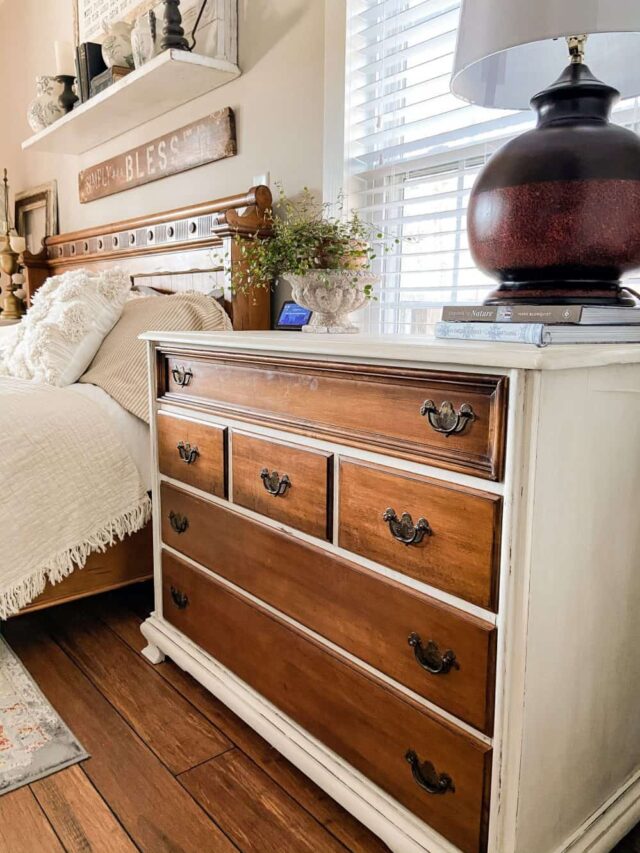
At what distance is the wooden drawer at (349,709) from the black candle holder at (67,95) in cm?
261

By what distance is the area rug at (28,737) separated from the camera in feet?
4.47

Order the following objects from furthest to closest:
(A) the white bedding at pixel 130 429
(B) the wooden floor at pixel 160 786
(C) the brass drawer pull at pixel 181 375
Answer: (A) the white bedding at pixel 130 429 → (C) the brass drawer pull at pixel 181 375 → (B) the wooden floor at pixel 160 786

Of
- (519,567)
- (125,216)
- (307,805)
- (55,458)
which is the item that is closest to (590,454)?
(519,567)

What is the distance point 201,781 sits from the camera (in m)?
1.33

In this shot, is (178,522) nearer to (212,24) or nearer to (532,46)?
(532,46)

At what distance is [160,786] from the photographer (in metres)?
1.32

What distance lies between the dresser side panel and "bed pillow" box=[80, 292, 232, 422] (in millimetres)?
1302

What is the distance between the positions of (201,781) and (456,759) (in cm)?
60

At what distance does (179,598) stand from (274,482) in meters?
0.57

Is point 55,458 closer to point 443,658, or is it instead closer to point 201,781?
point 201,781

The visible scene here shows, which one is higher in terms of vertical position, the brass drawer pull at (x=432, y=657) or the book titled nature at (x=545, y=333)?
the book titled nature at (x=545, y=333)

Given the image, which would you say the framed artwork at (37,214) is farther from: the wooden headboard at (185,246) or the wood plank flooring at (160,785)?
the wood plank flooring at (160,785)

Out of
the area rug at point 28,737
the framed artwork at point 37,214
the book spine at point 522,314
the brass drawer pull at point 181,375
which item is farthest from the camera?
the framed artwork at point 37,214

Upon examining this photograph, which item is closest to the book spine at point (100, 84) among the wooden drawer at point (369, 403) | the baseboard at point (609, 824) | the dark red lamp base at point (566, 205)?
the wooden drawer at point (369, 403)
